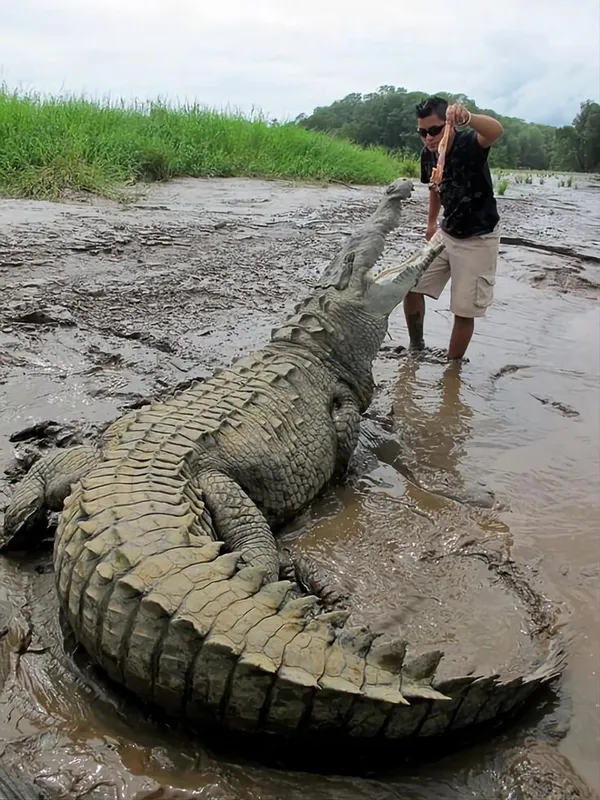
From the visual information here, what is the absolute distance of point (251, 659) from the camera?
5.76ft

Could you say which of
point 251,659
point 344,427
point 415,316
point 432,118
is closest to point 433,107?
point 432,118

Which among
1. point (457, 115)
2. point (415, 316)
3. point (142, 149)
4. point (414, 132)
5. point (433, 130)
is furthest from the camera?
point (414, 132)

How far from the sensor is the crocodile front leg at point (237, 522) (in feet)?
8.59

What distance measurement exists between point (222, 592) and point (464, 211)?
3567mm

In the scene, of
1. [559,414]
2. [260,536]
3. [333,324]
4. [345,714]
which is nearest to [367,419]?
[333,324]

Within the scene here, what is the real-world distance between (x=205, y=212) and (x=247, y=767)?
8005 mm

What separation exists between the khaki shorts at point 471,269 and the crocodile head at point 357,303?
352 mm

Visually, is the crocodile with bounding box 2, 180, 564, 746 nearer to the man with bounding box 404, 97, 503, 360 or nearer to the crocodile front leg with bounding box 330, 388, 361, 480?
the crocodile front leg with bounding box 330, 388, 361, 480

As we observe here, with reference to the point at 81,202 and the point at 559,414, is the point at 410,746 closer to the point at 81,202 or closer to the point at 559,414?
the point at 559,414

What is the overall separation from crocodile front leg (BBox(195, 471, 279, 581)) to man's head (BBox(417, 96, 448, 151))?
312 cm

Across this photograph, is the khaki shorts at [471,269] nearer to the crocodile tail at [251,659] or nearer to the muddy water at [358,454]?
the muddy water at [358,454]

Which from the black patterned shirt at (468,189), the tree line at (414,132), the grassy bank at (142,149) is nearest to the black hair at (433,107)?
the black patterned shirt at (468,189)

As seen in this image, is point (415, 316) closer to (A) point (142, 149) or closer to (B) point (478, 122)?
(B) point (478, 122)

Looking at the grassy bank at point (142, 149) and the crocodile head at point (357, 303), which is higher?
the grassy bank at point (142, 149)
